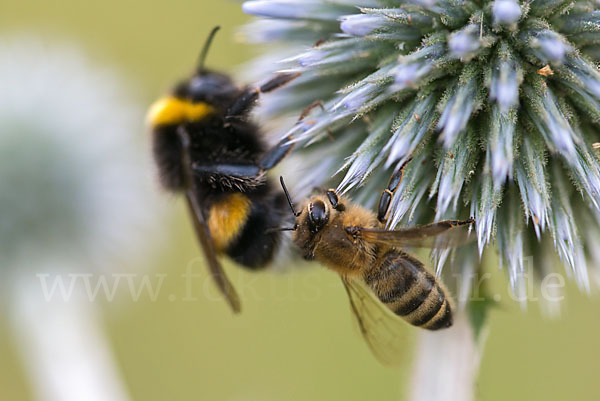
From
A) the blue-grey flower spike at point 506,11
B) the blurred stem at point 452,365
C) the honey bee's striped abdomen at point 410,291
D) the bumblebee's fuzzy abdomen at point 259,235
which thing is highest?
the blue-grey flower spike at point 506,11

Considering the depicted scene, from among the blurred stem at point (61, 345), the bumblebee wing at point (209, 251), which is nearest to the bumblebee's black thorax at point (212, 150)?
the bumblebee wing at point (209, 251)

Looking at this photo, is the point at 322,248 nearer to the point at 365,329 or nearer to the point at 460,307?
the point at 365,329

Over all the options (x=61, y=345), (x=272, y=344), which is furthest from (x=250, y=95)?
(x=272, y=344)

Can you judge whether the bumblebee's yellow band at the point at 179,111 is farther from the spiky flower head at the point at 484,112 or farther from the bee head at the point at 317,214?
the bee head at the point at 317,214

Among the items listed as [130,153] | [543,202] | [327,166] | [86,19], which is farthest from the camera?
[86,19]

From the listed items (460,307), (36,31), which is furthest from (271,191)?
(36,31)

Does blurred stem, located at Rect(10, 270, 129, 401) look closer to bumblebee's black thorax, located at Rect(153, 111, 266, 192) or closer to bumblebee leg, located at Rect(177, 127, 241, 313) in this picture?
bumblebee leg, located at Rect(177, 127, 241, 313)
